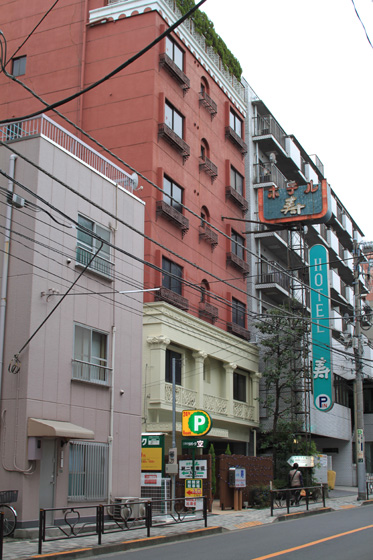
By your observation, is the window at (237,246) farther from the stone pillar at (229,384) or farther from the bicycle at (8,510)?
the bicycle at (8,510)

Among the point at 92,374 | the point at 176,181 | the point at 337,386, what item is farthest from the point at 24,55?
the point at 337,386

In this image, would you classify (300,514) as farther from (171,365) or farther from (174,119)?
(174,119)

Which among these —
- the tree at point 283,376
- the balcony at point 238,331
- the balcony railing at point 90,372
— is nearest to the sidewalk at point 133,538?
the balcony railing at point 90,372

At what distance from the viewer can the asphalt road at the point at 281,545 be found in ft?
42.0

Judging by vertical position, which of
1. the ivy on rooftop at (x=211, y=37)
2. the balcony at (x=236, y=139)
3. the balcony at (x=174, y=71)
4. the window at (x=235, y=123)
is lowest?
the balcony at (x=236, y=139)

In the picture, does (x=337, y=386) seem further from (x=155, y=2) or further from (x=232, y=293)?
(x=155, y=2)

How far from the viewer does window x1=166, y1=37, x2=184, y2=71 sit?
33.1m

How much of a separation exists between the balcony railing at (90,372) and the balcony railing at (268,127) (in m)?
A: 25.2

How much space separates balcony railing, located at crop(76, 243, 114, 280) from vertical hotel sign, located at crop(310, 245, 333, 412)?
1520 cm

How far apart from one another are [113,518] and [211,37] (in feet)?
92.1

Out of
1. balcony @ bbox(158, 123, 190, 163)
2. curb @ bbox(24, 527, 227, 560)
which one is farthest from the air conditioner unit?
balcony @ bbox(158, 123, 190, 163)

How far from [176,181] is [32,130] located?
38.8 ft

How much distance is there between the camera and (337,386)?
4581cm

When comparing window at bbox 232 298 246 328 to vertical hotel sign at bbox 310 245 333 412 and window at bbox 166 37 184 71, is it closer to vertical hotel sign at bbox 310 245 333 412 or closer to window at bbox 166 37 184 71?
vertical hotel sign at bbox 310 245 333 412
